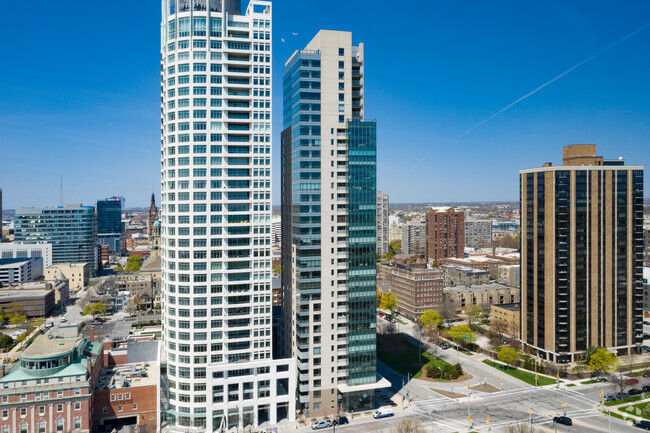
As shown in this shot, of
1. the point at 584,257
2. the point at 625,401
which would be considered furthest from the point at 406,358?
the point at 584,257

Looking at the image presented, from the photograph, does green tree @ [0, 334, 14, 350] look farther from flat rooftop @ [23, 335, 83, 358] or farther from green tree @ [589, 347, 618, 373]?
green tree @ [589, 347, 618, 373]

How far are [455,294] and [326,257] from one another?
244ft

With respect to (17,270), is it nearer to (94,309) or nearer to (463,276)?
(94,309)

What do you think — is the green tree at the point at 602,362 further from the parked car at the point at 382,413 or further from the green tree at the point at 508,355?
the parked car at the point at 382,413

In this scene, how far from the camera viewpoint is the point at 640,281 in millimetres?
90062

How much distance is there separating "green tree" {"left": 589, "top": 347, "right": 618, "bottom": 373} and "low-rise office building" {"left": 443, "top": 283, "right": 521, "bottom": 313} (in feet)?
155

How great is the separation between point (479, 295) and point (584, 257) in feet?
156

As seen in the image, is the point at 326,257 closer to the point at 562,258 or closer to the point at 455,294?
the point at 562,258

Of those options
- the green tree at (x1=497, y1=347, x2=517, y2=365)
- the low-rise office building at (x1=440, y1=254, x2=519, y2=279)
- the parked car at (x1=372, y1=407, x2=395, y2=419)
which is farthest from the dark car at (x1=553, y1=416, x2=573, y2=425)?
the low-rise office building at (x1=440, y1=254, x2=519, y2=279)

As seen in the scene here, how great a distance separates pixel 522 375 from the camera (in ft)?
268

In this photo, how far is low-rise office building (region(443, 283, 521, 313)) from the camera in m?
130

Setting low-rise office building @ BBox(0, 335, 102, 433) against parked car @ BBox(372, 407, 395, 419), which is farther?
parked car @ BBox(372, 407, 395, 419)

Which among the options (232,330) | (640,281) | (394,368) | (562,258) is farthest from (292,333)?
(640,281)

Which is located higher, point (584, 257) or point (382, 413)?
point (584, 257)
